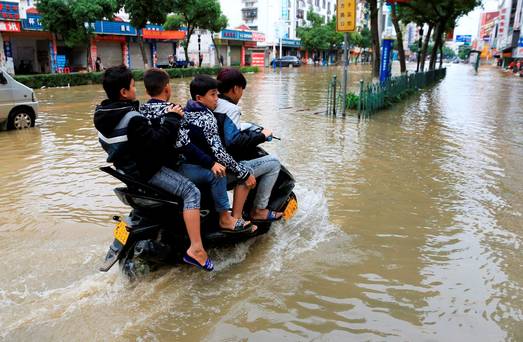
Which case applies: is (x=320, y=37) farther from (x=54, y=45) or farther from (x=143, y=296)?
(x=143, y=296)

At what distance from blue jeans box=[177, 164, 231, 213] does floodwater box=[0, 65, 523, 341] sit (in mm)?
662

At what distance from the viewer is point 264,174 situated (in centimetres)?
412

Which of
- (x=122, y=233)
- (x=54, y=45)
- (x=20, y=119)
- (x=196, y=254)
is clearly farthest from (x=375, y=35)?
(x=54, y=45)

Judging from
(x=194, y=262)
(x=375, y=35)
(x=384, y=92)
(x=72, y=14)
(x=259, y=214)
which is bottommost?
(x=194, y=262)

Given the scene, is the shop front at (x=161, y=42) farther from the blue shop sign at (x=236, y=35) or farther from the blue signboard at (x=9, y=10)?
the blue signboard at (x=9, y=10)

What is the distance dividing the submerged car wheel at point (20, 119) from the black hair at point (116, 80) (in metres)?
8.36

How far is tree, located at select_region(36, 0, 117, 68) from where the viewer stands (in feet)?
86.8

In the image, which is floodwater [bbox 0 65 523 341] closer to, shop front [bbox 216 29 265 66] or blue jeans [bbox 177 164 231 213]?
blue jeans [bbox 177 164 231 213]

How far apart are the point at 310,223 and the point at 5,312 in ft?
9.65

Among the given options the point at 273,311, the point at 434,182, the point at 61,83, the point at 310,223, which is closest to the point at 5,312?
the point at 273,311

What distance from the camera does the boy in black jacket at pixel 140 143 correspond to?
10.4 feet

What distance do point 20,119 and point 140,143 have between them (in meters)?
8.68

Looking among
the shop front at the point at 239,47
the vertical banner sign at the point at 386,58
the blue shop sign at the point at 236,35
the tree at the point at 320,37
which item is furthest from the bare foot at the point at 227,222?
the tree at the point at 320,37

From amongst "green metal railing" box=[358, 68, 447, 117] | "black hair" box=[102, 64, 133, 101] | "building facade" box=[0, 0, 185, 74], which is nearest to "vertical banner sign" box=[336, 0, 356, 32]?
"green metal railing" box=[358, 68, 447, 117]
